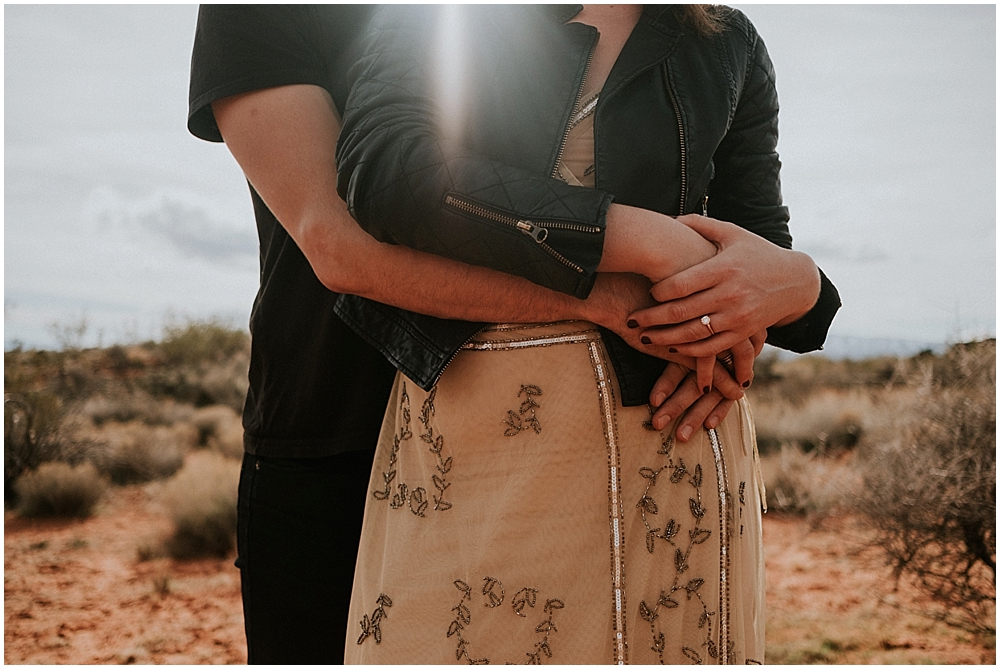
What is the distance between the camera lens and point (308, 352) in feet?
5.07

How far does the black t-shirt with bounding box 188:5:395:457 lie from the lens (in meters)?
1.32

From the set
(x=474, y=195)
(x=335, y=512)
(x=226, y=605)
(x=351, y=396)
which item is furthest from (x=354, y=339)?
(x=226, y=605)

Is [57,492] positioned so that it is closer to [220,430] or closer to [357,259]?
[220,430]

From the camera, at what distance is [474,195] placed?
1008 millimetres

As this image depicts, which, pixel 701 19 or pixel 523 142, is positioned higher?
pixel 701 19

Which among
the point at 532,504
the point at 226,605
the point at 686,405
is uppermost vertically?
the point at 686,405

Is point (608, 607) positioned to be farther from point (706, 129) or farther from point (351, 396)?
point (706, 129)

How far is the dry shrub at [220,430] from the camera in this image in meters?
9.70

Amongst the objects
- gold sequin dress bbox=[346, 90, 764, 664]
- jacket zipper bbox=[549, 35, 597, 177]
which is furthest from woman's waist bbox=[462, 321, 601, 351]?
jacket zipper bbox=[549, 35, 597, 177]

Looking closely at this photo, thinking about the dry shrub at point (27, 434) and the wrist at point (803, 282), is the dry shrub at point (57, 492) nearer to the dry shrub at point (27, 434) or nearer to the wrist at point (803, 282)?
the dry shrub at point (27, 434)

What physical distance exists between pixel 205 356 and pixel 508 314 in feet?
48.4

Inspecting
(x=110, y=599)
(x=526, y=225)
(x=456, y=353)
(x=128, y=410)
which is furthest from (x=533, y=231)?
(x=128, y=410)

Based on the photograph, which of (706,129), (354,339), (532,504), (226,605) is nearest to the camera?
(532,504)

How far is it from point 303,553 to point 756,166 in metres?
1.30
